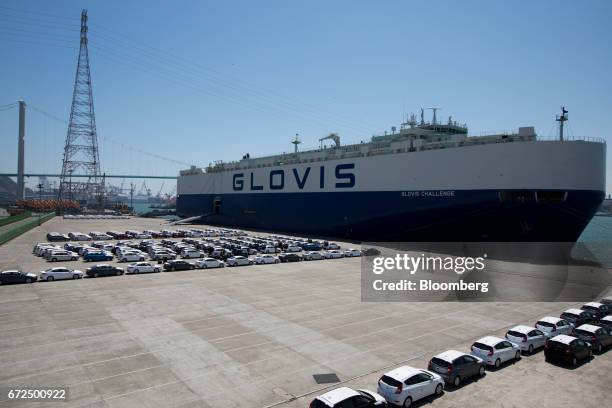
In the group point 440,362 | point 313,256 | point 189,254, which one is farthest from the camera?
point 313,256

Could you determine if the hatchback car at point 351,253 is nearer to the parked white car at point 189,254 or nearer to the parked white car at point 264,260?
the parked white car at point 264,260

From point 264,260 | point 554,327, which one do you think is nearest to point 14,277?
point 264,260

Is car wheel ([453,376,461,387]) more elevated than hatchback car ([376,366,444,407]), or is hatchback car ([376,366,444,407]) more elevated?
hatchback car ([376,366,444,407])

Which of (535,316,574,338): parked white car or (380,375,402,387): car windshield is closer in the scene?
(380,375,402,387): car windshield

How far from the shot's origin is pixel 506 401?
10930mm

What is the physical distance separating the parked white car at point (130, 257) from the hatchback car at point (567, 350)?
96.4ft

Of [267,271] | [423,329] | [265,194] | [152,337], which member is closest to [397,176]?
[267,271]

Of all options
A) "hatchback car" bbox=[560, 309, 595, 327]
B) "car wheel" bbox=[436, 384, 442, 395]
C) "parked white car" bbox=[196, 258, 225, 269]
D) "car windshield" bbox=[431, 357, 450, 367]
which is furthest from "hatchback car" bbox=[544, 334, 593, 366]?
"parked white car" bbox=[196, 258, 225, 269]

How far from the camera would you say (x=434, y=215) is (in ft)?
140

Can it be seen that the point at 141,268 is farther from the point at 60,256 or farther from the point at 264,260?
the point at 60,256

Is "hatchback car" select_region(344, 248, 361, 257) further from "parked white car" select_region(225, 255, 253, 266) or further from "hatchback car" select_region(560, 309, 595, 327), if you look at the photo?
"hatchback car" select_region(560, 309, 595, 327)

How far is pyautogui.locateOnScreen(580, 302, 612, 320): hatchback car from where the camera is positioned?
1846cm

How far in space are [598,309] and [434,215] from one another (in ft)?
A: 78.5

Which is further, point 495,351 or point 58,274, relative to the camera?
point 58,274
